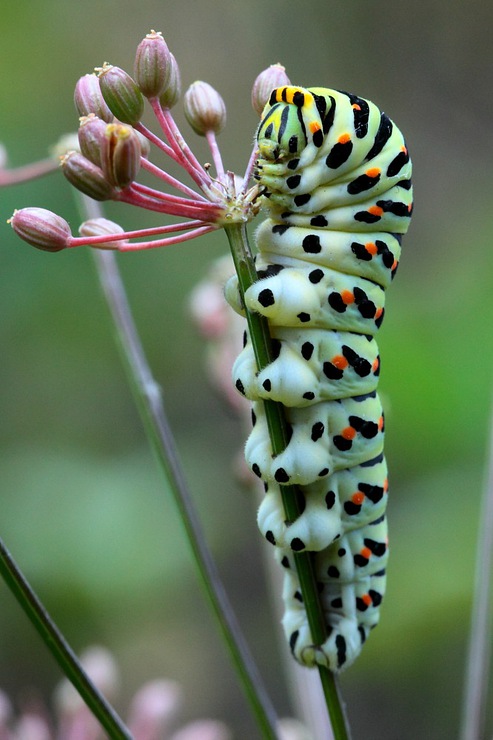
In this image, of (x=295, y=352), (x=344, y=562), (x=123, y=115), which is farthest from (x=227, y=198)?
(x=344, y=562)

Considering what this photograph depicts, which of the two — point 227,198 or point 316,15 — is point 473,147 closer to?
point 316,15

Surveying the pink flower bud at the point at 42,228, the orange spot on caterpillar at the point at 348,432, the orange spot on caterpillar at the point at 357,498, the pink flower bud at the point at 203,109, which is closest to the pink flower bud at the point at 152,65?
the pink flower bud at the point at 203,109

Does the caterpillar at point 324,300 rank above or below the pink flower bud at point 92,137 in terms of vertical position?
below

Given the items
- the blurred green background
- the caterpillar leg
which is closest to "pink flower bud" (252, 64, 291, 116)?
A: the caterpillar leg

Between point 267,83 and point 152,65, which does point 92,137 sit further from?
point 267,83

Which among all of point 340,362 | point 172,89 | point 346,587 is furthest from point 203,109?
point 346,587

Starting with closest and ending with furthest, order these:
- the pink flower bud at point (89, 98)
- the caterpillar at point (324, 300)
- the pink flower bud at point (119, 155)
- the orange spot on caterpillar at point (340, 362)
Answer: the pink flower bud at point (119, 155) → the pink flower bud at point (89, 98) → the caterpillar at point (324, 300) → the orange spot on caterpillar at point (340, 362)

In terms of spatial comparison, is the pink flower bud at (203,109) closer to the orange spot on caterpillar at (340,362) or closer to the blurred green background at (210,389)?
the orange spot on caterpillar at (340,362)
